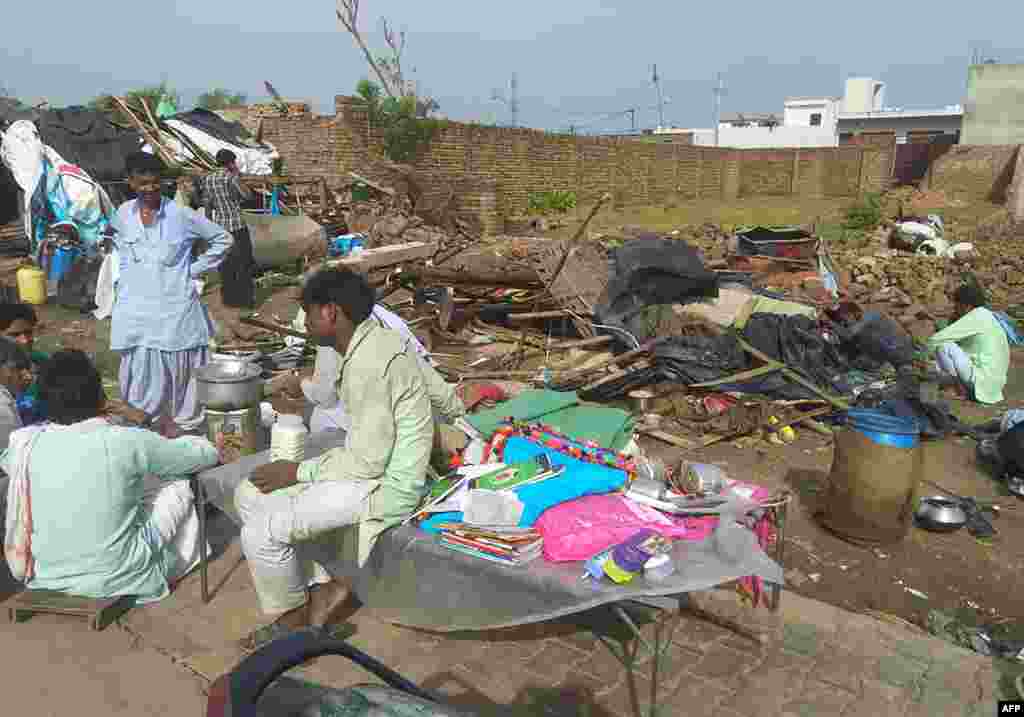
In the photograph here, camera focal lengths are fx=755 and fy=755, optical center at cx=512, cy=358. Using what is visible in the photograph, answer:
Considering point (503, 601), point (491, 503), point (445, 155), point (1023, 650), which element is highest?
point (445, 155)

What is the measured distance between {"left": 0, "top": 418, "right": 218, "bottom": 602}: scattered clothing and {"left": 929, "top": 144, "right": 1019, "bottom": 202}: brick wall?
24.0m

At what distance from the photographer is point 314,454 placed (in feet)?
12.6

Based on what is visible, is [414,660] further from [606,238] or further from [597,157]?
[597,157]

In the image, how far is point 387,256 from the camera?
10055mm

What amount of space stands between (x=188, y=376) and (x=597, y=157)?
18604 mm

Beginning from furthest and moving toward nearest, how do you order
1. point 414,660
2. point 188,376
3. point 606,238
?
1. point 606,238
2. point 188,376
3. point 414,660

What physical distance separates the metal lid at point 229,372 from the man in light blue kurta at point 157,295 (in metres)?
0.33

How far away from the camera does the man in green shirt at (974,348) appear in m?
6.83

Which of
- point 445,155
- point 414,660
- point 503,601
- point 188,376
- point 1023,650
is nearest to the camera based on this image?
point 503,601

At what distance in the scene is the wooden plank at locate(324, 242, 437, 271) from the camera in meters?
9.62

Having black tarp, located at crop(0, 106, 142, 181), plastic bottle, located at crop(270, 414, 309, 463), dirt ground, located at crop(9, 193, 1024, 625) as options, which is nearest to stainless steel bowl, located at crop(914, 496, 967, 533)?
dirt ground, located at crop(9, 193, 1024, 625)

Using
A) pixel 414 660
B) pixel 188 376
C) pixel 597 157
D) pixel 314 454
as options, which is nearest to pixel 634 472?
pixel 414 660

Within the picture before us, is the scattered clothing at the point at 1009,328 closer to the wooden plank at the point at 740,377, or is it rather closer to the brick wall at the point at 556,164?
the wooden plank at the point at 740,377

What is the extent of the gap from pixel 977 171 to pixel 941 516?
22226 mm
